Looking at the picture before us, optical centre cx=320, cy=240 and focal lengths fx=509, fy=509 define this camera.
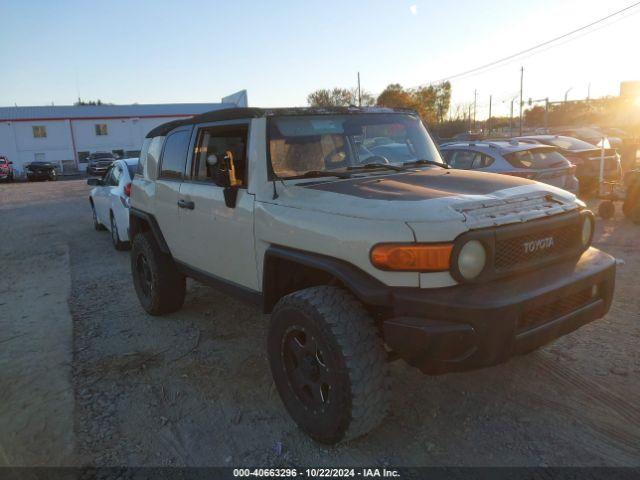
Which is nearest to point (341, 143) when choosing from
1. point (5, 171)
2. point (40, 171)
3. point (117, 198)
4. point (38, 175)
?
point (117, 198)

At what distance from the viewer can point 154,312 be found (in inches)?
206

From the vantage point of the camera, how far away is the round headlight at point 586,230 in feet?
10.8

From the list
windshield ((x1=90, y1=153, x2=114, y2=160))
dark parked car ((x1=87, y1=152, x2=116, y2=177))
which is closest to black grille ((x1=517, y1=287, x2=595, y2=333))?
dark parked car ((x1=87, y1=152, x2=116, y2=177))

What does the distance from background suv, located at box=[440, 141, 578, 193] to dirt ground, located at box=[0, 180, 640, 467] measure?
135 inches

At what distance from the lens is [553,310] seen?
2.90 metres

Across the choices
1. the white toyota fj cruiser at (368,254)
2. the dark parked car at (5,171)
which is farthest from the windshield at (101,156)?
the white toyota fj cruiser at (368,254)

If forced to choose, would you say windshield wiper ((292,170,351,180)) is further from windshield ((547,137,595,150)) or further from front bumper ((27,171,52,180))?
front bumper ((27,171,52,180))

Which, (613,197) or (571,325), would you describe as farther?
(613,197)

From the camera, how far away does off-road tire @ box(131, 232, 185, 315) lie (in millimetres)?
5008

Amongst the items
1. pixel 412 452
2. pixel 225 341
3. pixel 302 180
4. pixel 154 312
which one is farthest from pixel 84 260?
pixel 412 452

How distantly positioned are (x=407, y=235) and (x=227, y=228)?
5.34 ft

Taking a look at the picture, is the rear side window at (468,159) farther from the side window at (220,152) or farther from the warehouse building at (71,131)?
the warehouse building at (71,131)

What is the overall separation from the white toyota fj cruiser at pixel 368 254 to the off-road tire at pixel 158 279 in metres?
0.85

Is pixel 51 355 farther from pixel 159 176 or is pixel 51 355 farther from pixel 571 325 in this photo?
pixel 571 325
